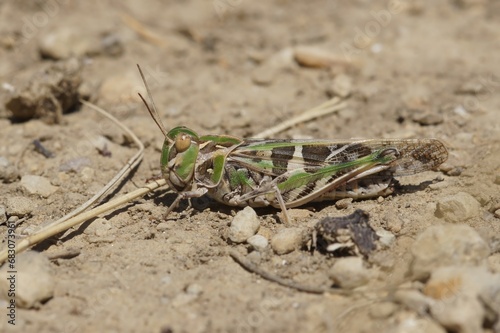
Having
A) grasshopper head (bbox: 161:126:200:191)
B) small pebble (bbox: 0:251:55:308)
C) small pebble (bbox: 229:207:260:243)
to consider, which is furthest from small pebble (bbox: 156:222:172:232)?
small pebble (bbox: 0:251:55:308)

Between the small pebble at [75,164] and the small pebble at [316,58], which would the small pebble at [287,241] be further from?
the small pebble at [316,58]

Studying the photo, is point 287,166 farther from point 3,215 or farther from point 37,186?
point 3,215

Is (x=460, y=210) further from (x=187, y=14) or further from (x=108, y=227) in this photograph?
(x=187, y=14)

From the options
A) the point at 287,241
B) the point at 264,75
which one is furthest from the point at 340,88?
the point at 287,241

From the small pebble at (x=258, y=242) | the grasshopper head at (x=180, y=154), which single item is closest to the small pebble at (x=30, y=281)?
the grasshopper head at (x=180, y=154)

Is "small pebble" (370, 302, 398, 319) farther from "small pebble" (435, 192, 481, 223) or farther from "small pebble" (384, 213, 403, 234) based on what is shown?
"small pebble" (435, 192, 481, 223)

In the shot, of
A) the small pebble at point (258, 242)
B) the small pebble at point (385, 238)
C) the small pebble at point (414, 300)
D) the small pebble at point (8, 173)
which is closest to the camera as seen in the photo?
the small pebble at point (414, 300)

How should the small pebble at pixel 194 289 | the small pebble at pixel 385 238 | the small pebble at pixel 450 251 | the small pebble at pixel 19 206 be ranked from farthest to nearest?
the small pebble at pixel 19 206, the small pebble at pixel 385 238, the small pebble at pixel 194 289, the small pebble at pixel 450 251
